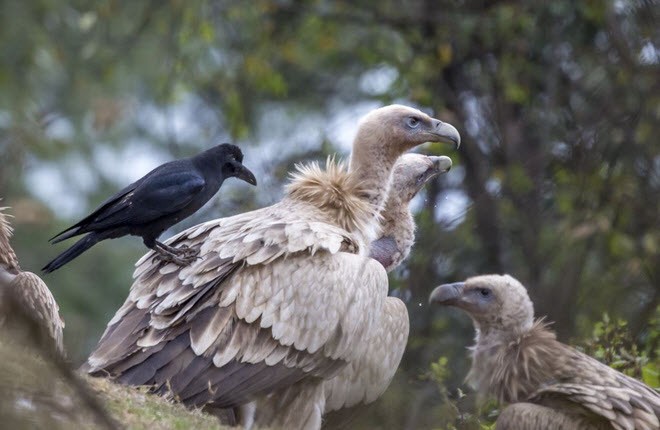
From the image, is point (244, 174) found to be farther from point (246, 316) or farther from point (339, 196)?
point (246, 316)

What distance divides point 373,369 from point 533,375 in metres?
0.89

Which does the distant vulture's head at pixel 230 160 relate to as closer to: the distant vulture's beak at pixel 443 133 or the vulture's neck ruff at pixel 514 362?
the distant vulture's beak at pixel 443 133

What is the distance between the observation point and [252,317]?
6391mm

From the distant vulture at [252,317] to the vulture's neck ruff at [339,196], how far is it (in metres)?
0.16

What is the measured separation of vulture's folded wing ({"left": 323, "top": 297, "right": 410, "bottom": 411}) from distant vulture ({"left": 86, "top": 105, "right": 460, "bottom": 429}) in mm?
230

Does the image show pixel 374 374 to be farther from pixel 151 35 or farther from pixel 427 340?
pixel 151 35

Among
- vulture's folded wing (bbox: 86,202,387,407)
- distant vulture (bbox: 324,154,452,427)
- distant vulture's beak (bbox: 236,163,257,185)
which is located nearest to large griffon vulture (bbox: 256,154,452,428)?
distant vulture (bbox: 324,154,452,427)

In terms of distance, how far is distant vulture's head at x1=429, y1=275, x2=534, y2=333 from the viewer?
7.33 m

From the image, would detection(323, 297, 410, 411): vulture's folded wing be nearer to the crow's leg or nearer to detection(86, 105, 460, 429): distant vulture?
detection(86, 105, 460, 429): distant vulture

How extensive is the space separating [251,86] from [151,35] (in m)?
1.91

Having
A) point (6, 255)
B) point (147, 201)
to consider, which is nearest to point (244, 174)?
point (147, 201)

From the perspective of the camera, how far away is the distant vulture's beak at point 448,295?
303 inches

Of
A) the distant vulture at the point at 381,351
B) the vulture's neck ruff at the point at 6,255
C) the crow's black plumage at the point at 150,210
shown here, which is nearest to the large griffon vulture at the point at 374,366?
the distant vulture at the point at 381,351

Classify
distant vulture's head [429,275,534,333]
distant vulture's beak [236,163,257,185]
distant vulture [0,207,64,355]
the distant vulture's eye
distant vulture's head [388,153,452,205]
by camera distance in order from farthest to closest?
distant vulture's head [388,153,452,205] → the distant vulture's eye → distant vulture's beak [236,163,257,185] → distant vulture's head [429,275,534,333] → distant vulture [0,207,64,355]
